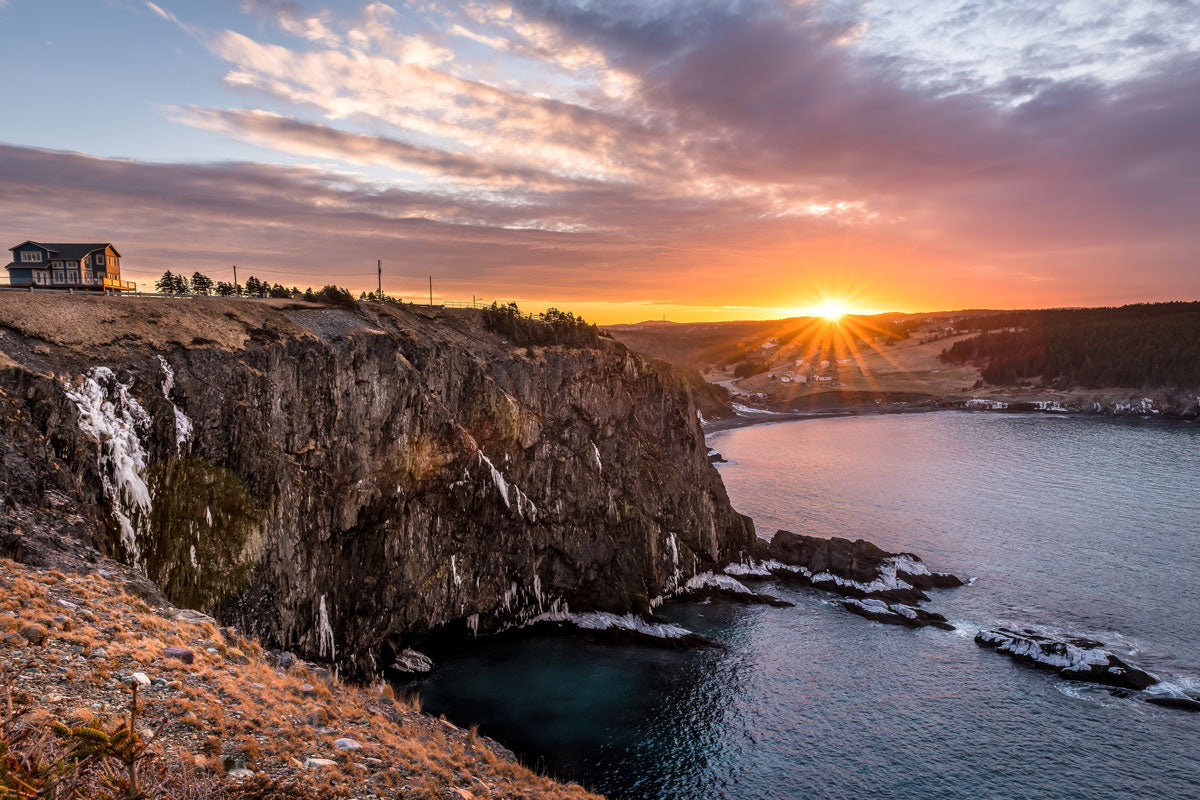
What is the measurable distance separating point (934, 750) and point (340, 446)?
47551 millimetres

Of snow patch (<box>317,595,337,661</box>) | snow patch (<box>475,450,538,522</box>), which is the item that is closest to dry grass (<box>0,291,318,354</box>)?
snow patch (<box>317,595,337,661</box>)

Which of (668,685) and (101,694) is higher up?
(101,694)

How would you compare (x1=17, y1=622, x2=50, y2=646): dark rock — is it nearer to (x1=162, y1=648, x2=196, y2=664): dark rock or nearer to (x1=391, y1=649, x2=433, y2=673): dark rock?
(x1=162, y1=648, x2=196, y2=664): dark rock

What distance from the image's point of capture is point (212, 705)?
18625mm

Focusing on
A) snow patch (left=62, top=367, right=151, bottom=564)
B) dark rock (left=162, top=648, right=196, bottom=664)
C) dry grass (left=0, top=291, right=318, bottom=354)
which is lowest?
dark rock (left=162, top=648, right=196, bottom=664)

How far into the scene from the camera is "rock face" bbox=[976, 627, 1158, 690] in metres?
51.5

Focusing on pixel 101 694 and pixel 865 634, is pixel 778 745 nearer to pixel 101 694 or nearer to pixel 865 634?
pixel 865 634

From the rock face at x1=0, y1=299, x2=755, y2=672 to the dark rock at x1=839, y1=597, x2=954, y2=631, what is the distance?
15869 mm

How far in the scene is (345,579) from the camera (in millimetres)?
46312

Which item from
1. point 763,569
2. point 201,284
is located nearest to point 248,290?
point 201,284

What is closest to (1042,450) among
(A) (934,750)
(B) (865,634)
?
(B) (865,634)

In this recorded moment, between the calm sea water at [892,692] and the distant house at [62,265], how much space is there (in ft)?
153

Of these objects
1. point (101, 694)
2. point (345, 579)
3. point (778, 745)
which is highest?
point (101, 694)

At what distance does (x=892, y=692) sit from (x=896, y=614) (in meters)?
15.6
